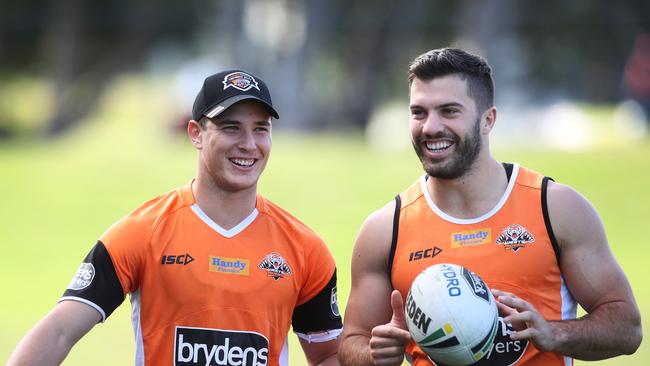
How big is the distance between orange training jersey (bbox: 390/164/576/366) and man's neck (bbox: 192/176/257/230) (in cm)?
82

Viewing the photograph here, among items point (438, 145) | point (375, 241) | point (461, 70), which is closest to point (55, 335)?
point (375, 241)

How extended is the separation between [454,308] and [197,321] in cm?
132

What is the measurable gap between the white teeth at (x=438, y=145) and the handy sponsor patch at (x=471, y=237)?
0.47 m

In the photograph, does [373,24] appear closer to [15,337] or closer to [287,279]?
[15,337]

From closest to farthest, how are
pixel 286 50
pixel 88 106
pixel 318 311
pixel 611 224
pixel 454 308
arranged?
pixel 454 308 → pixel 318 311 → pixel 611 224 → pixel 286 50 → pixel 88 106

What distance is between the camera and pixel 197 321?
19.3ft

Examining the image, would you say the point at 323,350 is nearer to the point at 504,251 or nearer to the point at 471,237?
the point at 471,237

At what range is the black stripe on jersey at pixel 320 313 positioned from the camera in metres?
6.23

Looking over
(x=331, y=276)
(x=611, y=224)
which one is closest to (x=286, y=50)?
(x=611, y=224)

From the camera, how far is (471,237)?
Result: 6.04 meters

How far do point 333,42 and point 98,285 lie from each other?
3694 centimetres

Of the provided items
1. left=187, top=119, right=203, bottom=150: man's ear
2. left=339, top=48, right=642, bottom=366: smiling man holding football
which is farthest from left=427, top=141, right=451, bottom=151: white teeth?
left=187, top=119, right=203, bottom=150: man's ear

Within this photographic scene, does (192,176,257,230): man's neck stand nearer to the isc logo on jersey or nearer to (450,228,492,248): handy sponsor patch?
the isc logo on jersey

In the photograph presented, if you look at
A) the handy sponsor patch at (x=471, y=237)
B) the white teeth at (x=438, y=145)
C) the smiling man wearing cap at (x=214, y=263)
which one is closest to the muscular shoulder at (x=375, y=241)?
the smiling man wearing cap at (x=214, y=263)
